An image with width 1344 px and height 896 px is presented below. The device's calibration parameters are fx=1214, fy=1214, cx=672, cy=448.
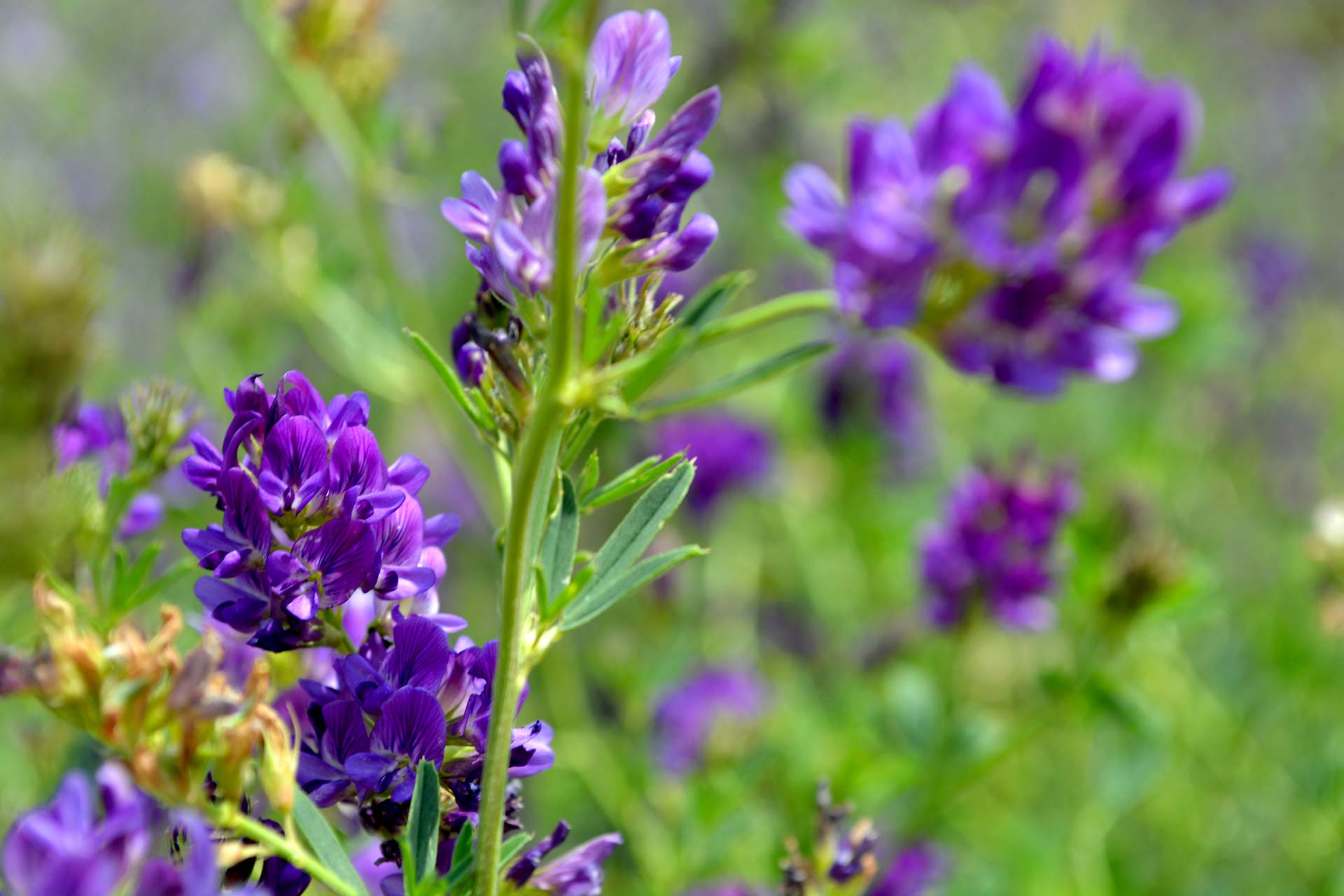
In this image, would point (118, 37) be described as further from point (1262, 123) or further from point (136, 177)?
point (1262, 123)

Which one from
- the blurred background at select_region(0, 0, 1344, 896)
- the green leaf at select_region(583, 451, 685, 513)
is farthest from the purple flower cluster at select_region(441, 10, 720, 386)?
the blurred background at select_region(0, 0, 1344, 896)

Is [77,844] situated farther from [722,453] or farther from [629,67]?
[722,453]

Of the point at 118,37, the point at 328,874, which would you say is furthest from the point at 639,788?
the point at 118,37

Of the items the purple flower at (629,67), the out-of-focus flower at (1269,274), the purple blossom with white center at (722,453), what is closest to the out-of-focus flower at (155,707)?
the purple flower at (629,67)

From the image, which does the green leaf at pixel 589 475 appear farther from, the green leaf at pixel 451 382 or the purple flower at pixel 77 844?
the purple flower at pixel 77 844

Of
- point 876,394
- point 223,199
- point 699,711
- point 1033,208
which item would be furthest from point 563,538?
Answer: point 876,394
